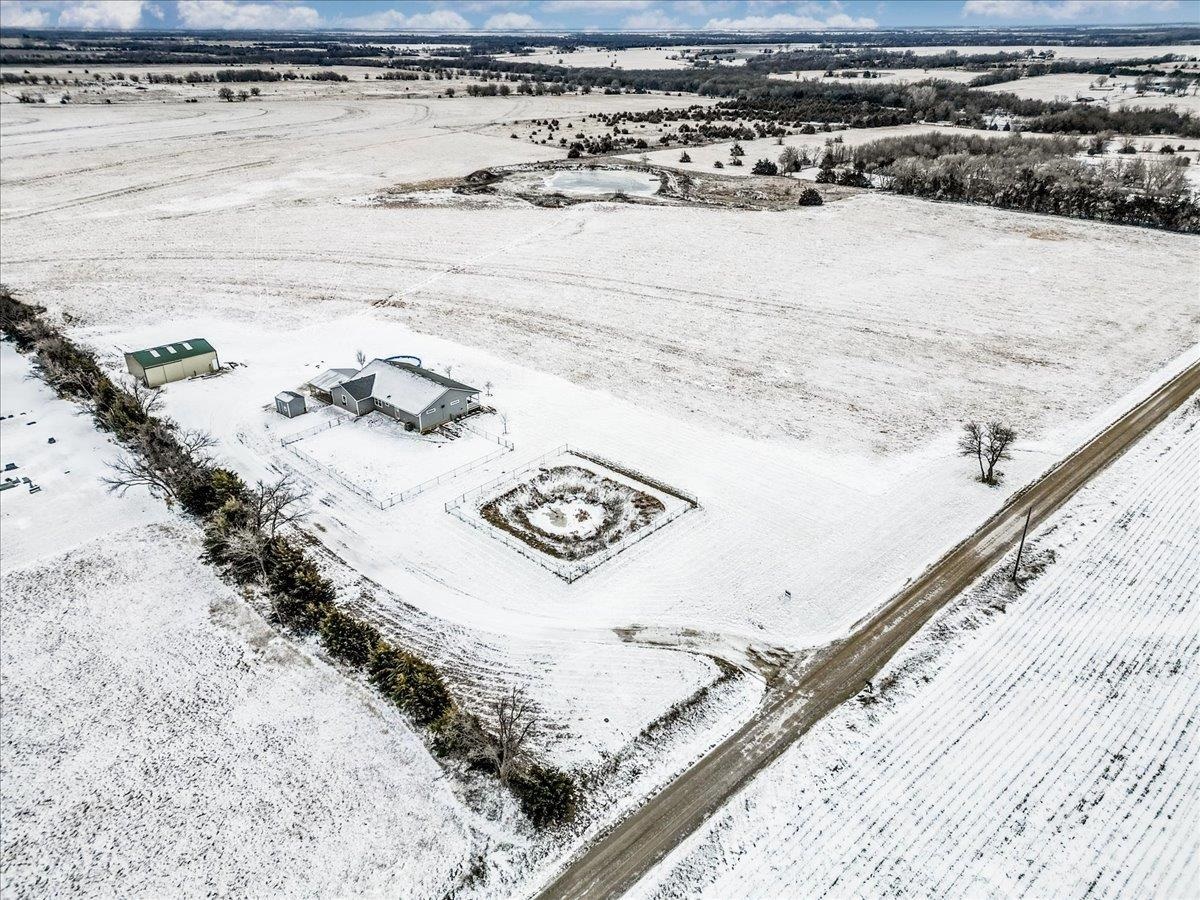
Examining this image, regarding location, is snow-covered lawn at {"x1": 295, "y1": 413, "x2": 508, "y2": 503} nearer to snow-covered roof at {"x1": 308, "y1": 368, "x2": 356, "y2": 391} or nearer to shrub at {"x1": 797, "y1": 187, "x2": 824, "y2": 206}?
snow-covered roof at {"x1": 308, "y1": 368, "x2": 356, "y2": 391}

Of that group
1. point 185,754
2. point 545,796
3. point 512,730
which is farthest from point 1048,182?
point 185,754

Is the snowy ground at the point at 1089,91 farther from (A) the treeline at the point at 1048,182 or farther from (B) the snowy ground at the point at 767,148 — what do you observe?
(A) the treeline at the point at 1048,182

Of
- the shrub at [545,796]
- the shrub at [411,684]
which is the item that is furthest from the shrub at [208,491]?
the shrub at [545,796]

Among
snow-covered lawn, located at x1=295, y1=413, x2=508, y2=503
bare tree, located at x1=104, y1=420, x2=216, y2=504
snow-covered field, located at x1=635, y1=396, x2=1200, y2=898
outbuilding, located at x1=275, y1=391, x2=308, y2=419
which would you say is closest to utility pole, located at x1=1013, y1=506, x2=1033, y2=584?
snow-covered field, located at x1=635, y1=396, x2=1200, y2=898

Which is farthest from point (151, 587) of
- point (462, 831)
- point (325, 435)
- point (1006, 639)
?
point (1006, 639)

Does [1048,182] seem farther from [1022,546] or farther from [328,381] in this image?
[328,381]
